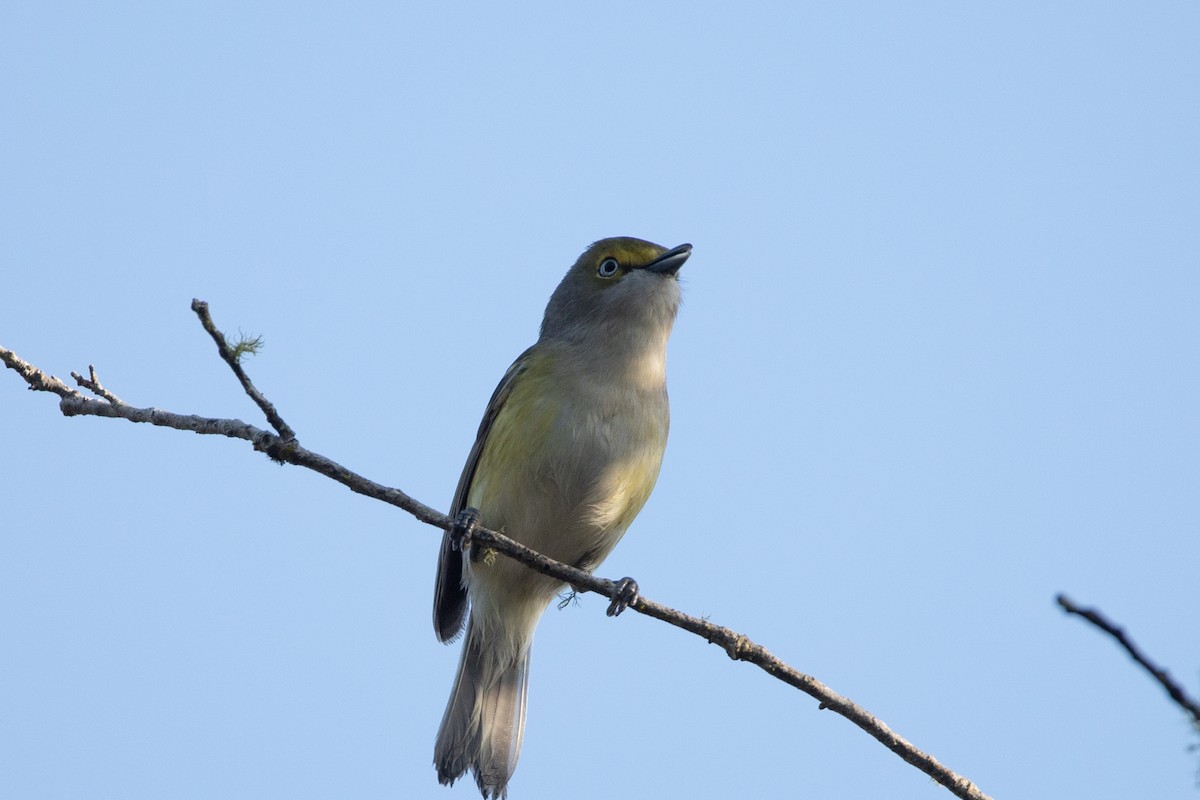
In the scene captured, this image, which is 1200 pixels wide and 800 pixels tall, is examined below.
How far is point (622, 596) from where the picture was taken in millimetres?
4371

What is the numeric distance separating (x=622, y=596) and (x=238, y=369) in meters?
1.65

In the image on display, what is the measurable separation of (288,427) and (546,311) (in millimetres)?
3689

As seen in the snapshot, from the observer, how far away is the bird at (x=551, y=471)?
5980mm

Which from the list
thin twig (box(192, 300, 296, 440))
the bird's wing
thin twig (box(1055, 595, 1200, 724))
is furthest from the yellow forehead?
thin twig (box(1055, 595, 1200, 724))

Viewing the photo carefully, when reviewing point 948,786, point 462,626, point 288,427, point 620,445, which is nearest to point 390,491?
point 288,427

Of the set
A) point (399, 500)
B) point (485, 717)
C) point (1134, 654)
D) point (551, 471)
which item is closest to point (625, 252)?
point (551, 471)

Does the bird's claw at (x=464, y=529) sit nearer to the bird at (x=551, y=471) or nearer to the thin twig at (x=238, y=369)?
the bird at (x=551, y=471)

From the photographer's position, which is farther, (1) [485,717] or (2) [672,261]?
(2) [672,261]

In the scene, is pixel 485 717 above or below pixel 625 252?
below

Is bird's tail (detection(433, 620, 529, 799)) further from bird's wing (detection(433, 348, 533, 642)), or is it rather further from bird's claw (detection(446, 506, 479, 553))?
bird's claw (detection(446, 506, 479, 553))

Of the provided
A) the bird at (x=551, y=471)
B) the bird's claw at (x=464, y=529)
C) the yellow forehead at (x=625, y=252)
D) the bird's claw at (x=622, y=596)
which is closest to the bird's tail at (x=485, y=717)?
the bird at (x=551, y=471)

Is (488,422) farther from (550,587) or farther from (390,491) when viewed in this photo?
(390,491)

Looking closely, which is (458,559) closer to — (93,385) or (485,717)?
(485,717)

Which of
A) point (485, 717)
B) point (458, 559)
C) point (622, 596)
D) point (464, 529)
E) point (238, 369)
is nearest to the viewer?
point (238, 369)
